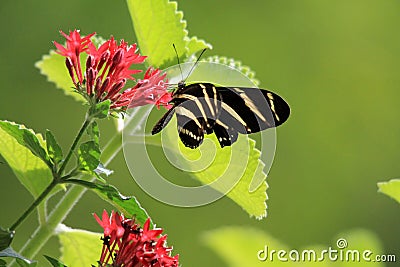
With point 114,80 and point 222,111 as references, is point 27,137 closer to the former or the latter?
point 114,80

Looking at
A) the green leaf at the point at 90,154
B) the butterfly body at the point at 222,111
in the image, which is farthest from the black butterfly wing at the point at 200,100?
the green leaf at the point at 90,154

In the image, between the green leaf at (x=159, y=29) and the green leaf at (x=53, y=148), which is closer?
the green leaf at (x=53, y=148)

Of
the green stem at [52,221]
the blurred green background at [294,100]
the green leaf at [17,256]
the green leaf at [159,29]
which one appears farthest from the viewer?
the blurred green background at [294,100]

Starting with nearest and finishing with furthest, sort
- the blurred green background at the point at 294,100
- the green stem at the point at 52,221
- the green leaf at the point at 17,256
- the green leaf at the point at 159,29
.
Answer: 1. the green leaf at the point at 17,256
2. the green stem at the point at 52,221
3. the green leaf at the point at 159,29
4. the blurred green background at the point at 294,100

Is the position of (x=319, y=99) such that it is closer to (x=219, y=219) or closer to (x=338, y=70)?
(x=338, y=70)

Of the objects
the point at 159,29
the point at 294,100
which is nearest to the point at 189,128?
the point at 159,29

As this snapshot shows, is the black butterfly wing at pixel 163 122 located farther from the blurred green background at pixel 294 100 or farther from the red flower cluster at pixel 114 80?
the blurred green background at pixel 294 100

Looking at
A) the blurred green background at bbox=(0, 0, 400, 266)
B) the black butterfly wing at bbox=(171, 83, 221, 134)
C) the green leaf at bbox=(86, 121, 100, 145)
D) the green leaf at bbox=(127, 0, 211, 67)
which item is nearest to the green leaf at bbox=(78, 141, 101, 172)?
the green leaf at bbox=(86, 121, 100, 145)
